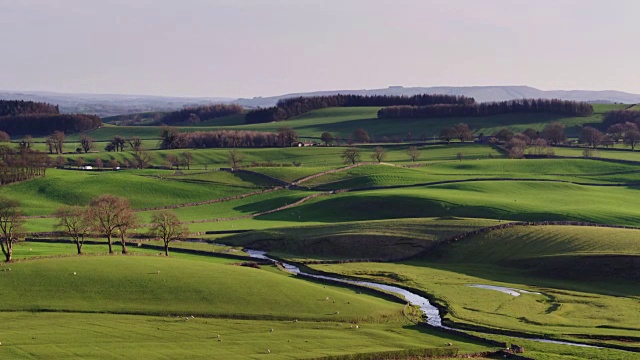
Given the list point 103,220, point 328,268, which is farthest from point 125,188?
point 328,268

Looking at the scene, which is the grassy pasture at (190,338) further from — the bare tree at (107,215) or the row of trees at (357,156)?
the row of trees at (357,156)

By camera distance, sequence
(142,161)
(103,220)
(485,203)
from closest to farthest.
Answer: (103,220)
(485,203)
(142,161)

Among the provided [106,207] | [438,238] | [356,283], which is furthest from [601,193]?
[106,207]

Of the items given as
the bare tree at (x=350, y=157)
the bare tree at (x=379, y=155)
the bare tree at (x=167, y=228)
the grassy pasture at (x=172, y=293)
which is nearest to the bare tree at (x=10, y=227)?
the grassy pasture at (x=172, y=293)

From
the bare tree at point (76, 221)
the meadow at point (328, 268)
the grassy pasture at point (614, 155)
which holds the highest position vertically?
the grassy pasture at point (614, 155)

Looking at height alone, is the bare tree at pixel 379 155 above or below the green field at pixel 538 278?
above

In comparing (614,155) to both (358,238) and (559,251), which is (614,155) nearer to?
(358,238)

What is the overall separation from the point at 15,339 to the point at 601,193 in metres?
110

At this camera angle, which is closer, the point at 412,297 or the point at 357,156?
the point at 412,297

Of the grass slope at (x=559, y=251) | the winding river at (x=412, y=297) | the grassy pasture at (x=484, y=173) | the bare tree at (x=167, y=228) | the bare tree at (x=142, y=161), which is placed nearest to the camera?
the winding river at (x=412, y=297)

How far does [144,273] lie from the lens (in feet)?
253

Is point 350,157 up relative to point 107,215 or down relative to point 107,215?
up

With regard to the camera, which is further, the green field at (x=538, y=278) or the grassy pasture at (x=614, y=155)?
the grassy pasture at (x=614, y=155)

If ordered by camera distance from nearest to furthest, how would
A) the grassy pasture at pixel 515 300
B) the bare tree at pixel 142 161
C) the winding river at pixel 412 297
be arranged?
the winding river at pixel 412 297
the grassy pasture at pixel 515 300
the bare tree at pixel 142 161
